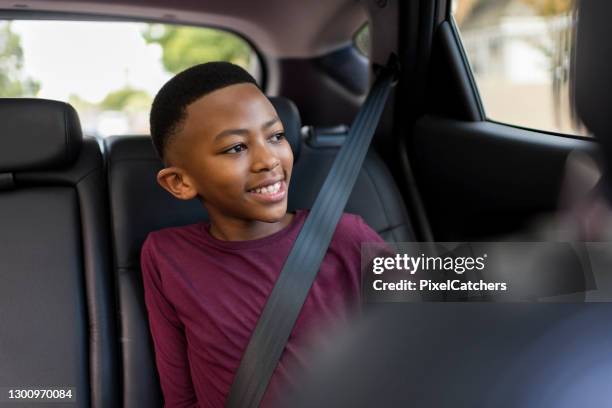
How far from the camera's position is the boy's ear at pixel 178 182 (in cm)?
103

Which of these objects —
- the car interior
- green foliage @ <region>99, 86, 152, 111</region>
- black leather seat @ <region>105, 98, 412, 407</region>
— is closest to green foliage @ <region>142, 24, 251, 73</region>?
green foliage @ <region>99, 86, 152, 111</region>

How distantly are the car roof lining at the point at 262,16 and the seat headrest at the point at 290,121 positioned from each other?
22.6 inches

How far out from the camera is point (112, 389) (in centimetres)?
123

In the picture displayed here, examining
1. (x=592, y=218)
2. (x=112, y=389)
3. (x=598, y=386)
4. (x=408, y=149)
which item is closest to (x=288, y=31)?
(x=408, y=149)

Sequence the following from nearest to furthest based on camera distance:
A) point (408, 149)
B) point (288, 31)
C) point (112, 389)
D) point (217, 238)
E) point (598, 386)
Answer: point (598, 386), point (217, 238), point (112, 389), point (408, 149), point (288, 31)

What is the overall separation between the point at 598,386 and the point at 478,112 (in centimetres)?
99

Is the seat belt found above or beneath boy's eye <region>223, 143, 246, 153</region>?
beneath

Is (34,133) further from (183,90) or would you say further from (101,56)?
(101,56)

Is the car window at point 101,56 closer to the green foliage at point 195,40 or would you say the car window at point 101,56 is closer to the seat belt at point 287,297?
the green foliage at point 195,40

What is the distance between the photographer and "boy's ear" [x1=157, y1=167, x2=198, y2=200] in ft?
3.39

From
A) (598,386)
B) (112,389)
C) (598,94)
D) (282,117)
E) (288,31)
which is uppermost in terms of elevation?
(288,31)

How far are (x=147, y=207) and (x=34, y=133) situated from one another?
246 mm

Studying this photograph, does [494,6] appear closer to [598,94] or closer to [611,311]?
[598,94]

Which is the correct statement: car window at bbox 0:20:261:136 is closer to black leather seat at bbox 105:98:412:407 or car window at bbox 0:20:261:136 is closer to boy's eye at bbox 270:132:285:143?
black leather seat at bbox 105:98:412:407
